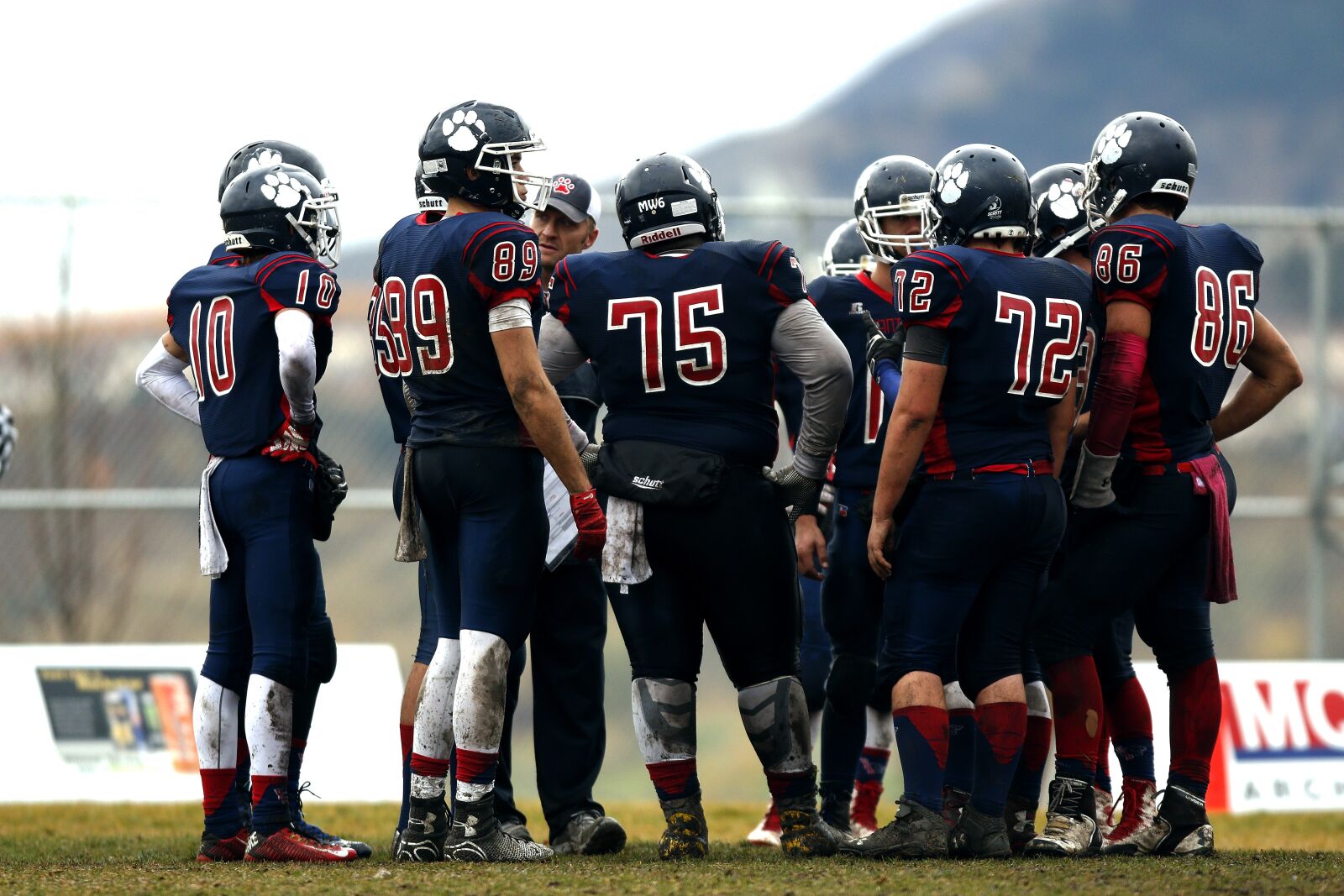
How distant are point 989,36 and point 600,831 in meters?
97.5

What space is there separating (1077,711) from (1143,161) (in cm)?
191

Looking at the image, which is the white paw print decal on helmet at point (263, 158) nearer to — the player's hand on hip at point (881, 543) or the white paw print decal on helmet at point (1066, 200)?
the player's hand on hip at point (881, 543)

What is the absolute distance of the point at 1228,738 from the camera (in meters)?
9.80

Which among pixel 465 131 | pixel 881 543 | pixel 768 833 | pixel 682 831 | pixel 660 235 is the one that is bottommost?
pixel 768 833

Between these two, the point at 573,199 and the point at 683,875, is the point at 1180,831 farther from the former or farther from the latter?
the point at 573,199

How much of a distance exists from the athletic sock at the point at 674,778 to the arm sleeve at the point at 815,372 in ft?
3.49

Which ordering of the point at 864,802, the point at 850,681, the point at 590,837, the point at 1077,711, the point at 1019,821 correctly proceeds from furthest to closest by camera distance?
the point at 864,802 < the point at 850,681 < the point at 590,837 < the point at 1019,821 < the point at 1077,711

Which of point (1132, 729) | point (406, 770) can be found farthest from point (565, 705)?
point (1132, 729)

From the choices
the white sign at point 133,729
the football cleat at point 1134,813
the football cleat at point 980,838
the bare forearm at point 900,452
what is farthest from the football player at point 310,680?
the white sign at point 133,729

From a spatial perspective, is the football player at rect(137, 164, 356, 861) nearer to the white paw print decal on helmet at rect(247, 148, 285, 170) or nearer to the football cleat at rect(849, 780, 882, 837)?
the white paw print decal on helmet at rect(247, 148, 285, 170)

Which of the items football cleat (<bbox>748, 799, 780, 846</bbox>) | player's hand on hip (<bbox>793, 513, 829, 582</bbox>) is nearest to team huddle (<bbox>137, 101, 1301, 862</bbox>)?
player's hand on hip (<bbox>793, 513, 829, 582</bbox>)

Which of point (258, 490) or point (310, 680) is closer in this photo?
point (258, 490)

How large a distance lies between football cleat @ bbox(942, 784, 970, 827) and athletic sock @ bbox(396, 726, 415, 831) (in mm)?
1841

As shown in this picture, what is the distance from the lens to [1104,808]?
649 centimetres
